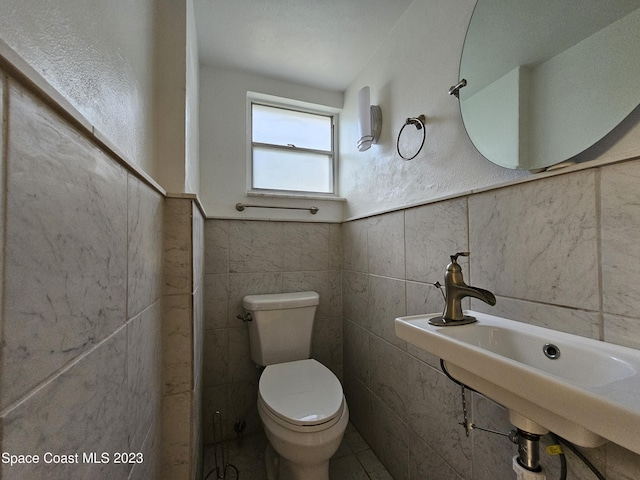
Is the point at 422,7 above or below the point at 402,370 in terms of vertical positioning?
above

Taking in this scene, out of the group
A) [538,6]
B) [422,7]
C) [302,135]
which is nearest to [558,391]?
[538,6]

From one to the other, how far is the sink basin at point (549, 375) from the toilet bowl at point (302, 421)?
0.56 metres

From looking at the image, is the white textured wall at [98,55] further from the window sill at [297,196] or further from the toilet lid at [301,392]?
the toilet lid at [301,392]

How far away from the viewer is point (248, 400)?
1680 mm

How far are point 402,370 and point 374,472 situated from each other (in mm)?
586

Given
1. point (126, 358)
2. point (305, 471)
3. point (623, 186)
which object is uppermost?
point (623, 186)

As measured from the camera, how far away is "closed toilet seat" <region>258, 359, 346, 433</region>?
40.7 inches

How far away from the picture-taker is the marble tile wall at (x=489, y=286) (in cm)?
60

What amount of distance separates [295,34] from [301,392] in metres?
1.84

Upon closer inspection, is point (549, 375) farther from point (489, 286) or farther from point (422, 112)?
point (422, 112)

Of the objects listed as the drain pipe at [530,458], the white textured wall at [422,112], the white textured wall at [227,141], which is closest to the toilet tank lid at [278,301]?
the white textured wall at [227,141]

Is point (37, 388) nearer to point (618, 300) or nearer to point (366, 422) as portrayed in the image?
point (618, 300)

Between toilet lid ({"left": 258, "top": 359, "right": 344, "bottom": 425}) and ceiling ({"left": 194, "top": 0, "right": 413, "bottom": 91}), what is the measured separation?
1817 mm

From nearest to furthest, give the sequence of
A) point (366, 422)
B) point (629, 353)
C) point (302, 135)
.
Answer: point (629, 353) → point (366, 422) → point (302, 135)
